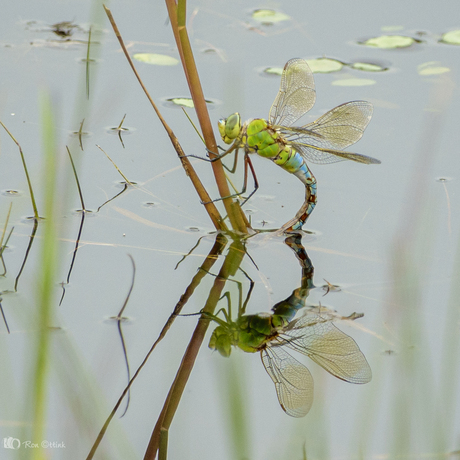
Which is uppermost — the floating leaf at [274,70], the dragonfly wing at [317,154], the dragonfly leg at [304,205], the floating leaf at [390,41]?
the floating leaf at [390,41]

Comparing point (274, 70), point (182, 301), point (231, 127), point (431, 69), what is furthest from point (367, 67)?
point (182, 301)

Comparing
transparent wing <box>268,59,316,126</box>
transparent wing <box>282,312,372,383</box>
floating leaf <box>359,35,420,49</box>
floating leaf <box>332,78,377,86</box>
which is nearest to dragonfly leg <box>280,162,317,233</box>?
transparent wing <box>268,59,316,126</box>

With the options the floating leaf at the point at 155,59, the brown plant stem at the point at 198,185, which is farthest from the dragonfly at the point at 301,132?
the floating leaf at the point at 155,59

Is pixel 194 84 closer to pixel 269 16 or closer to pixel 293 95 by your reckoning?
pixel 293 95

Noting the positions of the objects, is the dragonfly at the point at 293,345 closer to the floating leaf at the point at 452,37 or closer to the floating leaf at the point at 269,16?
the floating leaf at the point at 452,37

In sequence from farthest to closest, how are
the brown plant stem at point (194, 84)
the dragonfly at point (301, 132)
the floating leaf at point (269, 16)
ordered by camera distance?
the floating leaf at point (269, 16) < the dragonfly at point (301, 132) < the brown plant stem at point (194, 84)

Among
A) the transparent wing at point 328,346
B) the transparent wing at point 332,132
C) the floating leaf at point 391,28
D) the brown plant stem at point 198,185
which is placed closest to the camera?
the transparent wing at point 328,346

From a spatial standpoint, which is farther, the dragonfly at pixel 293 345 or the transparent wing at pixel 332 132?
the transparent wing at pixel 332 132

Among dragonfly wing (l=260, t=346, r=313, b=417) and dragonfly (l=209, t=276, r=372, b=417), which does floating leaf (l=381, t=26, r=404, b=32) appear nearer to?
dragonfly (l=209, t=276, r=372, b=417)
